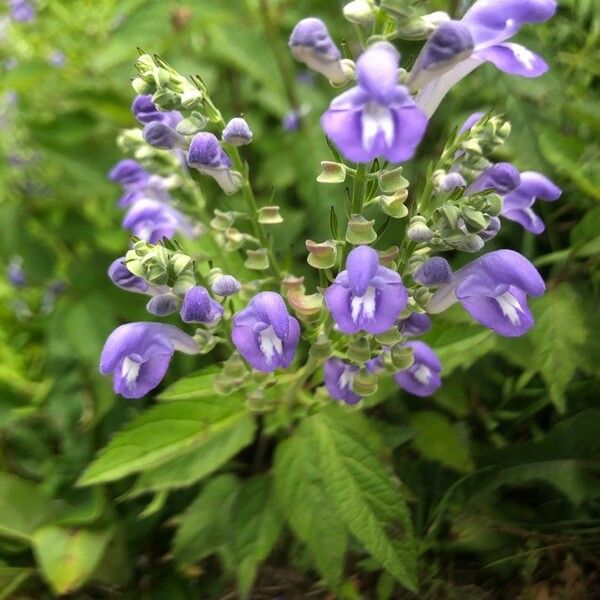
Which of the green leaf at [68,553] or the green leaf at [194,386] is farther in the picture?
the green leaf at [68,553]

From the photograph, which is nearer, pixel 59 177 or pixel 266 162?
→ pixel 266 162

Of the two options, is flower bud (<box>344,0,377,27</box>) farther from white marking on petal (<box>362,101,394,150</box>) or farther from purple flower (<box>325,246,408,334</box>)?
purple flower (<box>325,246,408,334</box>)

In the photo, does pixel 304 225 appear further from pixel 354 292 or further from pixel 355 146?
pixel 355 146

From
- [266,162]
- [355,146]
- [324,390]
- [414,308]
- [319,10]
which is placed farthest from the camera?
[319,10]

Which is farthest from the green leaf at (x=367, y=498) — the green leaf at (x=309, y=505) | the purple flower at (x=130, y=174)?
the purple flower at (x=130, y=174)

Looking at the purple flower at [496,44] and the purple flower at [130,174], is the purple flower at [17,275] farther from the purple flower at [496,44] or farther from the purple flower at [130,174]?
the purple flower at [496,44]

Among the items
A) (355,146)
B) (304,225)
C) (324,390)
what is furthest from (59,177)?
(355,146)

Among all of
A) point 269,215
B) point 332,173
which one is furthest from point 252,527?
point 332,173
